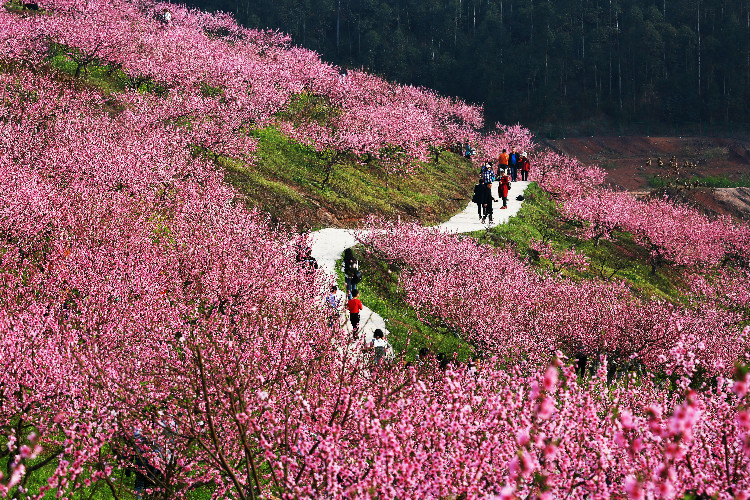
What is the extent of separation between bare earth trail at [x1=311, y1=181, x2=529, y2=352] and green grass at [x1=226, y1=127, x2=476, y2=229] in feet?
3.99

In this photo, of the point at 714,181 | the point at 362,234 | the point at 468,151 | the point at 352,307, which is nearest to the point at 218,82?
the point at 362,234

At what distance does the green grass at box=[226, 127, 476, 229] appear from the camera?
1292 inches

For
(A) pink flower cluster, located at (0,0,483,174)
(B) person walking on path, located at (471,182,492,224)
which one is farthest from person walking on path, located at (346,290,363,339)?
(B) person walking on path, located at (471,182,492,224)

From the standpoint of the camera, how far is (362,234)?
29734mm

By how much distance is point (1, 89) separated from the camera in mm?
29375

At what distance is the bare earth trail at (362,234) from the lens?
21.4m

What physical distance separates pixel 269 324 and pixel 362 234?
55.6 ft

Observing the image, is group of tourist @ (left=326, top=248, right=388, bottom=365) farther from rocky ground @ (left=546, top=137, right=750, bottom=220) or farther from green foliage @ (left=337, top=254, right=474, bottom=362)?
rocky ground @ (left=546, top=137, right=750, bottom=220)

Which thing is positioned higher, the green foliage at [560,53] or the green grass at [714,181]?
the green foliage at [560,53]

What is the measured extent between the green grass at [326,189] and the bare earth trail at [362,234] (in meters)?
1.22

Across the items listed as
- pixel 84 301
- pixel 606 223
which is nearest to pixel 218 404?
pixel 84 301

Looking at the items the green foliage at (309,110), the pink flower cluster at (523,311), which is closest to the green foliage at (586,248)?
the pink flower cluster at (523,311)

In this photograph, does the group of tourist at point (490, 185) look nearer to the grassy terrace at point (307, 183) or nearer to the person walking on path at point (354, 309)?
the grassy terrace at point (307, 183)

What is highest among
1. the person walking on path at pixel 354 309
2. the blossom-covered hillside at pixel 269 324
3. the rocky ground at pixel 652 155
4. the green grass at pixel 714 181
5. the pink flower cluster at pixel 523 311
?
the blossom-covered hillside at pixel 269 324
